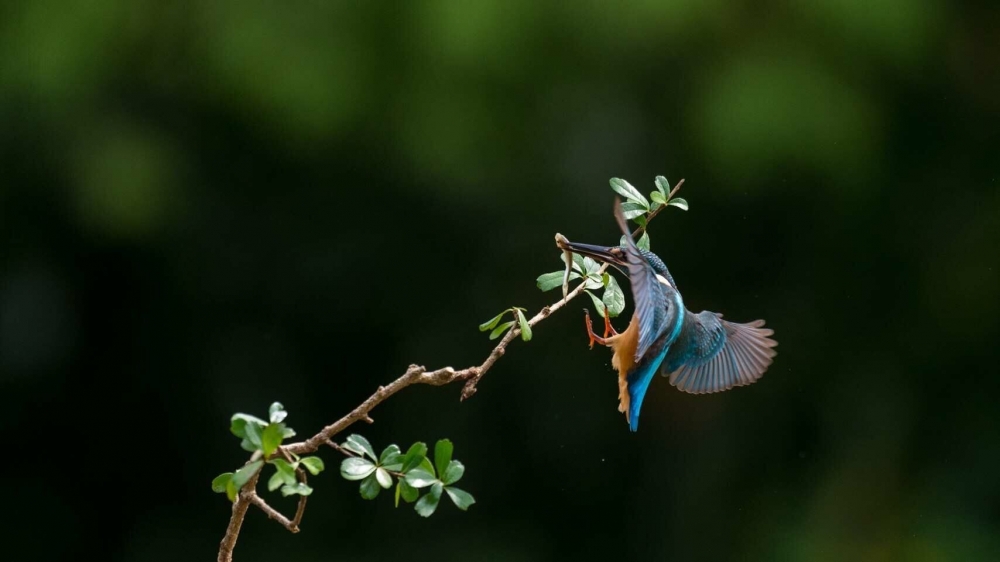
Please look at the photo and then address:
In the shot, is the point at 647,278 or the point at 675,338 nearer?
the point at 647,278

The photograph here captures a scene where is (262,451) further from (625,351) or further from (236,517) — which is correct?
(625,351)

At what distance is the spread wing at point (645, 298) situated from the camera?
3.27ft

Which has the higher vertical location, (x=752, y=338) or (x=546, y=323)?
(x=752, y=338)

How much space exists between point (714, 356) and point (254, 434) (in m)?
0.64

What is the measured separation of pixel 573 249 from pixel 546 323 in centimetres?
151

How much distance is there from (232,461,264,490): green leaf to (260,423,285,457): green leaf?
0.01 meters

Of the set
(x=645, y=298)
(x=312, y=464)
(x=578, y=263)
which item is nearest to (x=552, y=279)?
(x=578, y=263)

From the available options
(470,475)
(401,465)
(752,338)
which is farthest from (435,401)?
(401,465)

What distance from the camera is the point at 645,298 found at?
1.00m

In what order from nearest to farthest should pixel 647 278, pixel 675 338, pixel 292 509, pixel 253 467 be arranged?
1. pixel 253 467
2. pixel 647 278
3. pixel 675 338
4. pixel 292 509

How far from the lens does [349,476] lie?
0.86 m

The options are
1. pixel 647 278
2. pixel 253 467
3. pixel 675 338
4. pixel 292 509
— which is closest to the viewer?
pixel 253 467

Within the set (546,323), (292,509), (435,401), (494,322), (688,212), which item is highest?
(494,322)

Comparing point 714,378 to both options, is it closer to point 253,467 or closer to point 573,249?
point 573,249
